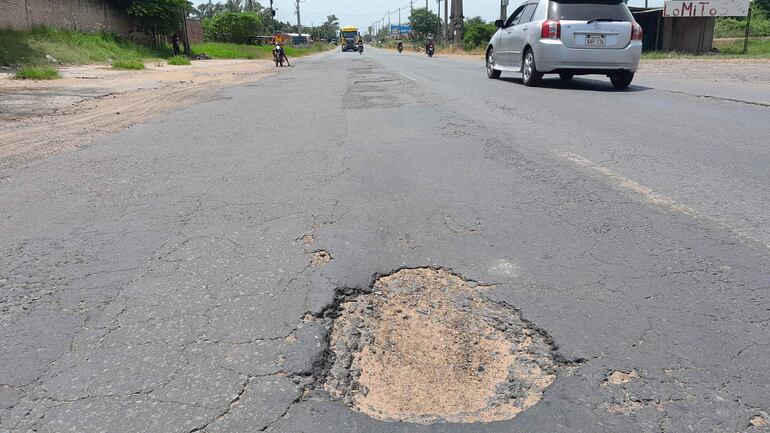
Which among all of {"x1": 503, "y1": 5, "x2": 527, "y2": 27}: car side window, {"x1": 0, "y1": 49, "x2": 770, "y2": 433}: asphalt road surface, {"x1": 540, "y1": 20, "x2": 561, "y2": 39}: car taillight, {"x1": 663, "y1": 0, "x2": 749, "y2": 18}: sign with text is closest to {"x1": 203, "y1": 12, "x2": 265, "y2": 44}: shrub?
{"x1": 663, "y1": 0, "x2": 749, "y2": 18}: sign with text

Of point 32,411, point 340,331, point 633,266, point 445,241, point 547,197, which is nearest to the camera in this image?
point 32,411

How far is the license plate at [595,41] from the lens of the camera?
36.6 feet

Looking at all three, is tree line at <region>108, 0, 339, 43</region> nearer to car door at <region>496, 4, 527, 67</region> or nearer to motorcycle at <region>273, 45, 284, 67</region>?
motorcycle at <region>273, 45, 284, 67</region>

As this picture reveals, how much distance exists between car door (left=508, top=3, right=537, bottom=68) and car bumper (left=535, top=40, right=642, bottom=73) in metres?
0.97

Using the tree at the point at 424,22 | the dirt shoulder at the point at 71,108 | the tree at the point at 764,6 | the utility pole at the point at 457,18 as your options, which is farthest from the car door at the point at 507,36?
the tree at the point at 424,22

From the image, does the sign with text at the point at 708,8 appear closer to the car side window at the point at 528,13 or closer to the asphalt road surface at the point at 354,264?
the car side window at the point at 528,13

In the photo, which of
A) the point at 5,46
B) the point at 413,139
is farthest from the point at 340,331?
the point at 5,46

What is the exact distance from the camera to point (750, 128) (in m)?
7.03

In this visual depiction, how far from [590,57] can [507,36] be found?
8.71 ft

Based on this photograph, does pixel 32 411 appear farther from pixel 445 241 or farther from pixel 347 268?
pixel 445 241

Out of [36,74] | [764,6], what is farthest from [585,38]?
[764,6]

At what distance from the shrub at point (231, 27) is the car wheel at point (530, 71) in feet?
188

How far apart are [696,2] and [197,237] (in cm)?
3238

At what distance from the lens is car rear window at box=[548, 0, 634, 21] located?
37.0ft
